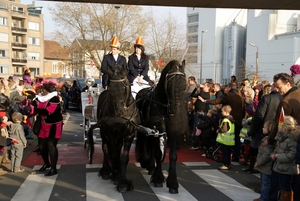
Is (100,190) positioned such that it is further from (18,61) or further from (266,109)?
(18,61)

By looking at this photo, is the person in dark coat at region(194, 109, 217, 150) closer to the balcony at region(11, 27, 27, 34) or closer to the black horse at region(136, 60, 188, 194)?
the black horse at region(136, 60, 188, 194)

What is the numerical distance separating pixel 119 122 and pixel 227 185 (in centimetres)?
Answer: 264

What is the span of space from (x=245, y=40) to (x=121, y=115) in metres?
74.1

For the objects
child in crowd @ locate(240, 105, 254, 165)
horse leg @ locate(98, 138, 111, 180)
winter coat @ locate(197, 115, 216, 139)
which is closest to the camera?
horse leg @ locate(98, 138, 111, 180)

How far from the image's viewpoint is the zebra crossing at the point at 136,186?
597 centimetres

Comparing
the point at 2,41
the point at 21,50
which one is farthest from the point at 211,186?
the point at 21,50

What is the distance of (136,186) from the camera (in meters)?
6.58

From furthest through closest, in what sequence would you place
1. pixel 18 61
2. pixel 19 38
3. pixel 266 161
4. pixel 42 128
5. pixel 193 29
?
pixel 193 29 < pixel 19 38 < pixel 18 61 < pixel 42 128 < pixel 266 161

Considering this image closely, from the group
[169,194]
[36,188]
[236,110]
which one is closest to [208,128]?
[236,110]

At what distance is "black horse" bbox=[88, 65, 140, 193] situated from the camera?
5867 mm

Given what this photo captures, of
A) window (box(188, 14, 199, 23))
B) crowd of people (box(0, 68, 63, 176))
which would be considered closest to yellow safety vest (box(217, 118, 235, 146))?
crowd of people (box(0, 68, 63, 176))

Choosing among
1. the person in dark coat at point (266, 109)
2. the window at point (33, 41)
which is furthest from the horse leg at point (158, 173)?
the window at point (33, 41)

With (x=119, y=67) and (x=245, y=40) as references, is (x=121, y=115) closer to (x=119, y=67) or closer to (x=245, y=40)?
(x=119, y=67)

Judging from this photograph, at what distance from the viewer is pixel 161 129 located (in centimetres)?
617
